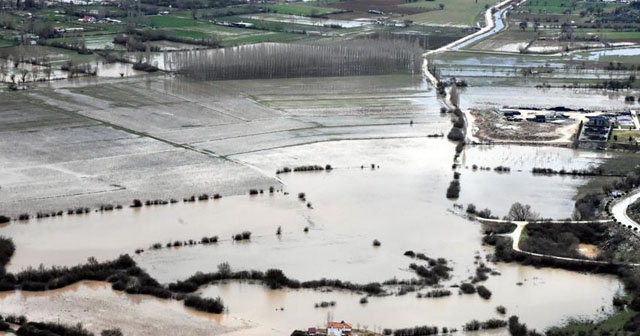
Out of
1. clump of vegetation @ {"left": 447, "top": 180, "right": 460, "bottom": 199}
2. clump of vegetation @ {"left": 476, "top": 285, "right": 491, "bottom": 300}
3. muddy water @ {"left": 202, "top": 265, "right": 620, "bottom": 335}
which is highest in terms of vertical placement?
clump of vegetation @ {"left": 447, "top": 180, "right": 460, "bottom": 199}

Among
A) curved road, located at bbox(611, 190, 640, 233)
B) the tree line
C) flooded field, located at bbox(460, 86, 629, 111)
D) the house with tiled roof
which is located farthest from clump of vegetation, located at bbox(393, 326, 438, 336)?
the tree line

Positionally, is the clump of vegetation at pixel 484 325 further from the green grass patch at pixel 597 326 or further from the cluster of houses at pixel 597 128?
the cluster of houses at pixel 597 128

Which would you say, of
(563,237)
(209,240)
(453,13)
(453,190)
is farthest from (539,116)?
(453,13)

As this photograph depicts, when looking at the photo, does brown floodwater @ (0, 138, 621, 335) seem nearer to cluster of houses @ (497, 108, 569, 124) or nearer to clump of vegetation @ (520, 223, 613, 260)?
clump of vegetation @ (520, 223, 613, 260)

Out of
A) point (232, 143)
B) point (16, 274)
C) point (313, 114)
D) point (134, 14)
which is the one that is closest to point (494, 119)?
point (313, 114)

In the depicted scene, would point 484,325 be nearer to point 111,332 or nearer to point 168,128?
point 111,332

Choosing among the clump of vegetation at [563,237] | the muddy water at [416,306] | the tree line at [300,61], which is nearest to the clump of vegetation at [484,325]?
the muddy water at [416,306]
